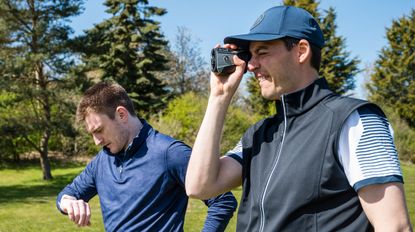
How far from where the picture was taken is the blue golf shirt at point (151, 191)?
279 cm

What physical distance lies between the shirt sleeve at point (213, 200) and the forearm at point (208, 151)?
86 cm

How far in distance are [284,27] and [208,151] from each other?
538 millimetres

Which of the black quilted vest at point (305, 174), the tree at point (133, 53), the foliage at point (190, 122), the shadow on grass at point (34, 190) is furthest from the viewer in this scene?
the tree at point (133, 53)

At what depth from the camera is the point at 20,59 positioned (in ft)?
74.9

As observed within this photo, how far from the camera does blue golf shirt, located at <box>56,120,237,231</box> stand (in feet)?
9.14

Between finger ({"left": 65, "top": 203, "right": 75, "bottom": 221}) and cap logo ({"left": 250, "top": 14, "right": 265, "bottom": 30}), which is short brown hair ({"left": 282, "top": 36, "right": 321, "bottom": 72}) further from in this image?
finger ({"left": 65, "top": 203, "right": 75, "bottom": 221})

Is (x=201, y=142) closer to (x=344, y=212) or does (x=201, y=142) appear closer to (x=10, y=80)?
(x=344, y=212)

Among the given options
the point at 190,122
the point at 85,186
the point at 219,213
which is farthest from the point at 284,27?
the point at 190,122

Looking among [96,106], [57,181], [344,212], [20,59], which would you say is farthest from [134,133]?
[57,181]

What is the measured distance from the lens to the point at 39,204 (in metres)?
17.2

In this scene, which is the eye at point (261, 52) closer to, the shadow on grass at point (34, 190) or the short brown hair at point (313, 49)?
the short brown hair at point (313, 49)

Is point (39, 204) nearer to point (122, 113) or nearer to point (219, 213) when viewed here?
point (122, 113)

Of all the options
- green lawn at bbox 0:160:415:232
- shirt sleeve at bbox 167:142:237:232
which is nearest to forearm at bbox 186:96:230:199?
shirt sleeve at bbox 167:142:237:232

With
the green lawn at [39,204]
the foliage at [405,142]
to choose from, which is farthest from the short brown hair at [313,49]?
the foliage at [405,142]
